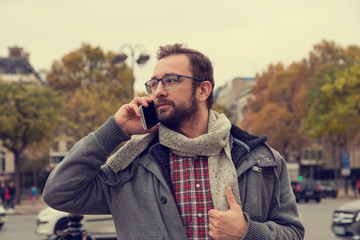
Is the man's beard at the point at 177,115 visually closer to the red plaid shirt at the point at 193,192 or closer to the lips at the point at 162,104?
the lips at the point at 162,104

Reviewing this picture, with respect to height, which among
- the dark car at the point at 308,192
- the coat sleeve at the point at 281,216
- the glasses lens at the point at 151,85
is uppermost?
the glasses lens at the point at 151,85

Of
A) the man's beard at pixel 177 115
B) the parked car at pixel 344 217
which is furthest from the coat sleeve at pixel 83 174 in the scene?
the parked car at pixel 344 217

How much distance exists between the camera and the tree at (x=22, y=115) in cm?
3186

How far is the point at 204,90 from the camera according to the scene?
2990 mm

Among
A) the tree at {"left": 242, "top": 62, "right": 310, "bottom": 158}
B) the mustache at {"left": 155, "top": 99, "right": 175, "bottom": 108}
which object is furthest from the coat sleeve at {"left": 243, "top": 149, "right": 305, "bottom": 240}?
the tree at {"left": 242, "top": 62, "right": 310, "bottom": 158}

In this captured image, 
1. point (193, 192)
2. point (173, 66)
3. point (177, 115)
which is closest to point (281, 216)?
point (193, 192)

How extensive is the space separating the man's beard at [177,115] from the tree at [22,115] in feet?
98.5

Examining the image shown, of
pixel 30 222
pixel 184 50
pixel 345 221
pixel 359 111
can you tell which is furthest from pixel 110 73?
pixel 184 50

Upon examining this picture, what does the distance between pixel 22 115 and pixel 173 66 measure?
3103 cm

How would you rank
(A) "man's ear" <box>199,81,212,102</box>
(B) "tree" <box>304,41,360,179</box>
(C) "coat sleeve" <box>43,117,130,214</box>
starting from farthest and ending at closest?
(B) "tree" <box>304,41,360,179</box>
(A) "man's ear" <box>199,81,212,102</box>
(C) "coat sleeve" <box>43,117,130,214</box>

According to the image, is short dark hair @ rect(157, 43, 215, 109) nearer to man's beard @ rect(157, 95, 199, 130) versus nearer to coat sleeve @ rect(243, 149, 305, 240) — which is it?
man's beard @ rect(157, 95, 199, 130)

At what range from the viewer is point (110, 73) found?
49.4m

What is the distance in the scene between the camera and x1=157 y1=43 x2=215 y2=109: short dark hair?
295cm

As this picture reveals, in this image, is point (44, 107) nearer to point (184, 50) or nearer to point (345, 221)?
point (345, 221)
